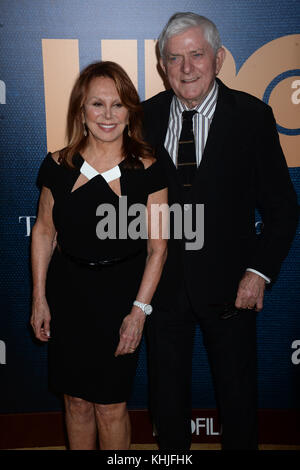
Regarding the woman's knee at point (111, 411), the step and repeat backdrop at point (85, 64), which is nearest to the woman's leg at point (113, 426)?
the woman's knee at point (111, 411)

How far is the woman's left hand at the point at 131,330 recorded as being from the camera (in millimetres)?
1716

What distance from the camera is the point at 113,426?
71.2 inches

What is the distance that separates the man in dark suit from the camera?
1713 mm

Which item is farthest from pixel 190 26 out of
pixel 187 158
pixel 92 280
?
pixel 92 280

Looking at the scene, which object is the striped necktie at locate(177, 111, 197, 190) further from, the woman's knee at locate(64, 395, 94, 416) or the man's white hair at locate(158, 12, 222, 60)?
the woman's knee at locate(64, 395, 94, 416)

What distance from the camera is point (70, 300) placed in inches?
68.3

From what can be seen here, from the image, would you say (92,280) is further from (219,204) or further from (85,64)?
(85,64)

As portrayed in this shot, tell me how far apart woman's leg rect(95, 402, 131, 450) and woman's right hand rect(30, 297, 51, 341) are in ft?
1.18

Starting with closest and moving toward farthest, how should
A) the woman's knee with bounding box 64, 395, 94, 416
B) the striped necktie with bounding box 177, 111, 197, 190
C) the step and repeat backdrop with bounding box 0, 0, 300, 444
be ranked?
the striped necktie with bounding box 177, 111, 197, 190 < the woman's knee with bounding box 64, 395, 94, 416 < the step and repeat backdrop with bounding box 0, 0, 300, 444

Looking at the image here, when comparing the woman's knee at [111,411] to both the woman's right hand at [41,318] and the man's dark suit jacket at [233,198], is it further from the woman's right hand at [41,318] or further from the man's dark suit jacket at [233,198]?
the man's dark suit jacket at [233,198]

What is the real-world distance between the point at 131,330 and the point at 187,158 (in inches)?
27.3

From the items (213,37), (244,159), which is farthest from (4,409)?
(213,37)

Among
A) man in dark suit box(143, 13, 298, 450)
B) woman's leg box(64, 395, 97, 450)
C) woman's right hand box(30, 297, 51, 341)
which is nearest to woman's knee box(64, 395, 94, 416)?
woman's leg box(64, 395, 97, 450)

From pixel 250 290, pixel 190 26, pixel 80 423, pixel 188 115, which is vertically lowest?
pixel 80 423
